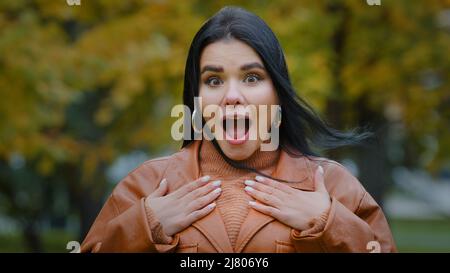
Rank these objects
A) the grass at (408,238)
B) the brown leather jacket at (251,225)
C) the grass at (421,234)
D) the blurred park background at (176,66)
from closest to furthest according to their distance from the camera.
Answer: the brown leather jacket at (251,225), the blurred park background at (176,66), the grass at (408,238), the grass at (421,234)

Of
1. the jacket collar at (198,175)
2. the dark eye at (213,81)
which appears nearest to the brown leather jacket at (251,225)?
the jacket collar at (198,175)

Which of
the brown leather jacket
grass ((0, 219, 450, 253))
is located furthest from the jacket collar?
grass ((0, 219, 450, 253))

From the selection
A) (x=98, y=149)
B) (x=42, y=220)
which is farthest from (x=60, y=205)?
(x=98, y=149)

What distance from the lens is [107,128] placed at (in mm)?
9367

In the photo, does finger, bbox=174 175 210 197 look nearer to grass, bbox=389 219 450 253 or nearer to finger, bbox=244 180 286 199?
finger, bbox=244 180 286 199

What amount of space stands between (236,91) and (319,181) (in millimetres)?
336

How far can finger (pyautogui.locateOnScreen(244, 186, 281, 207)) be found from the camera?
89.4 inches

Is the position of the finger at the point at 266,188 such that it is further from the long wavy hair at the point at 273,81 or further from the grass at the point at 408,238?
the grass at the point at 408,238

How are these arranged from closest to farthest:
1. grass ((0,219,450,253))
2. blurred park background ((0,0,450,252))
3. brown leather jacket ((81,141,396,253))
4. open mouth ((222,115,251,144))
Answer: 1. brown leather jacket ((81,141,396,253))
2. open mouth ((222,115,251,144))
3. blurred park background ((0,0,450,252))
4. grass ((0,219,450,253))

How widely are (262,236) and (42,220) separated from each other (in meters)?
10.6

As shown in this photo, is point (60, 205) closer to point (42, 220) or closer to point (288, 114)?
point (42, 220)

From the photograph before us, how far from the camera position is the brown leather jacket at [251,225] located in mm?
2213

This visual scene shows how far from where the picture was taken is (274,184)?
2.32 meters

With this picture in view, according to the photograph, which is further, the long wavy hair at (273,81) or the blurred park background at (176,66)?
the blurred park background at (176,66)
